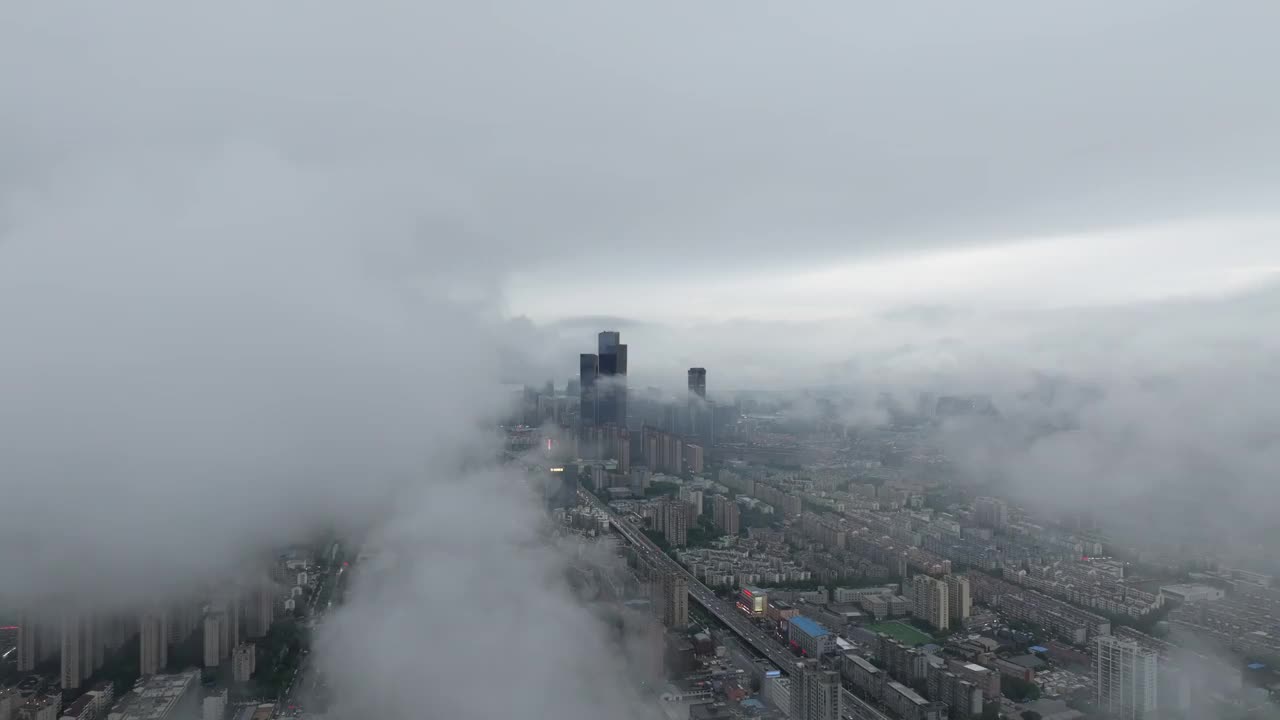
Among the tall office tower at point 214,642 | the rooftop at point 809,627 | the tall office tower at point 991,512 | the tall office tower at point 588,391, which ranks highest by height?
the tall office tower at point 588,391

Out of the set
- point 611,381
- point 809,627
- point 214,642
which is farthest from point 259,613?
point 611,381

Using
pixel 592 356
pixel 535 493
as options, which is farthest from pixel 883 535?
pixel 535 493

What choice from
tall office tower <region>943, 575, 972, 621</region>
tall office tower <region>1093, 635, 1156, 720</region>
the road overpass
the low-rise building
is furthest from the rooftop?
tall office tower <region>1093, 635, 1156, 720</region>

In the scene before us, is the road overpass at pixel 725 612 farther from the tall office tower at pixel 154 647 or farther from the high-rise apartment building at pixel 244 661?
the tall office tower at pixel 154 647

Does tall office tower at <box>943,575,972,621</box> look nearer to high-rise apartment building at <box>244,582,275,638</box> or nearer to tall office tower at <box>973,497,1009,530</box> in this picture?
tall office tower at <box>973,497,1009,530</box>

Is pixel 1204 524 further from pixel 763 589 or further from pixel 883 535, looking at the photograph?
pixel 763 589

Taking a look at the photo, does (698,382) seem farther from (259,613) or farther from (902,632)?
(259,613)

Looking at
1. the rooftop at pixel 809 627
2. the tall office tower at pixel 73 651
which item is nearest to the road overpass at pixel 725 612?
the rooftop at pixel 809 627
